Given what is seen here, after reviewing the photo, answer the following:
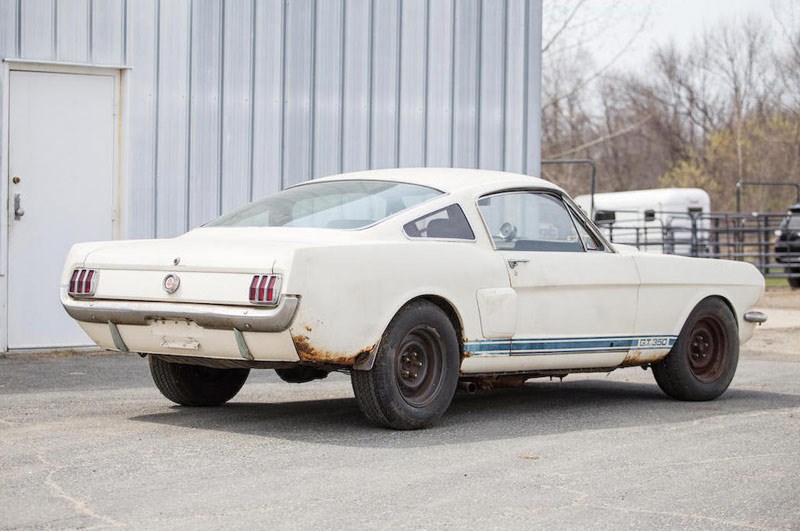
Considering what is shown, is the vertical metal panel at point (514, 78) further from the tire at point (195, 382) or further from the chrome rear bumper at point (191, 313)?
the chrome rear bumper at point (191, 313)

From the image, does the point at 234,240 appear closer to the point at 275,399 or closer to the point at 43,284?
the point at 275,399

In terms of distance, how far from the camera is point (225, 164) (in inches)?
460

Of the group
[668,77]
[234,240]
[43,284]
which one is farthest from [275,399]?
[668,77]

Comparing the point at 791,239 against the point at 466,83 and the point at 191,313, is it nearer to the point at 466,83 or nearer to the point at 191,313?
the point at 466,83

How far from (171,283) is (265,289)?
0.59 metres

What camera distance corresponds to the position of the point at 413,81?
41.7 ft

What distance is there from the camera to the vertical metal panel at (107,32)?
11.0 metres

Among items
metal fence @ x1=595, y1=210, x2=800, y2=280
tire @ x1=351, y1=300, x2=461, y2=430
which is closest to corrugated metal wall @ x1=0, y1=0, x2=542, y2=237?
tire @ x1=351, y1=300, x2=461, y2=430

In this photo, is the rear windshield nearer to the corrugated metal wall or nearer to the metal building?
the metal building

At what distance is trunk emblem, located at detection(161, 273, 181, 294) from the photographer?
6.30m

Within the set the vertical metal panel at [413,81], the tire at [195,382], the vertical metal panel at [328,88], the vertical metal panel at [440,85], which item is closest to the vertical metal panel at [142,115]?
the vertical metal panel at [328,88]

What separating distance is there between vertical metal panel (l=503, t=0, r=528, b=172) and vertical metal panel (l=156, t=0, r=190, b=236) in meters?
3.48

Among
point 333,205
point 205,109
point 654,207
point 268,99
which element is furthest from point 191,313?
point 654,207

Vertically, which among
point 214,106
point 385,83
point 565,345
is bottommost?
point 565,345
